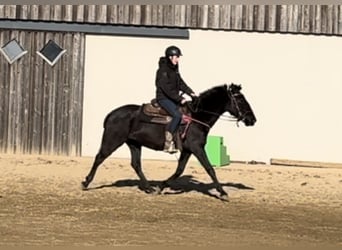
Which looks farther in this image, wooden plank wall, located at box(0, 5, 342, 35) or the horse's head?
wooden plank wall, located at box(0, 5, 342, 35)

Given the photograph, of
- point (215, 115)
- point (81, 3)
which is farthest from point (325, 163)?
point (81, 3)

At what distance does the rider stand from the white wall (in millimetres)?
6010

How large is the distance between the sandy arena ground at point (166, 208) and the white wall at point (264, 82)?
1301 millimetres

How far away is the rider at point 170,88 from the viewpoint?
10.9 meters

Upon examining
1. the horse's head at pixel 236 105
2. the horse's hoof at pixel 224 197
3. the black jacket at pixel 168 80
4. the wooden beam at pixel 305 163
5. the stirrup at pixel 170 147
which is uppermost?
the black jacket at pixel 168 80

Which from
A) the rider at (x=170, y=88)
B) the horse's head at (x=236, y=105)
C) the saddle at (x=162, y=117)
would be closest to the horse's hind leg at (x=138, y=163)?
the saddle at (x=162, y=117)

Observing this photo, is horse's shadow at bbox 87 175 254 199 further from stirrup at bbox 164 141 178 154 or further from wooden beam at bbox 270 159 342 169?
wooden beam at bbox 270 159 342 169

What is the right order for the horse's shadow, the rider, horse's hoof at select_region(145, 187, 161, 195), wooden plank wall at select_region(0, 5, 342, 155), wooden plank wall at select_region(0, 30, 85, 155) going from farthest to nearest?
wooden plank wall at select_region(0, 30, 85, 155), wooden plank wall at select_region(0, 5, 342, 155), the horse's shadow, horse's hoof at select_region(145, 187, 161, 195), the rider

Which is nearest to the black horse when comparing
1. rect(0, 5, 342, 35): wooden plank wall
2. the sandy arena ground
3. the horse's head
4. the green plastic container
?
the horse's head

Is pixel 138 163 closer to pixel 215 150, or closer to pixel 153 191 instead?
pixel 153 191

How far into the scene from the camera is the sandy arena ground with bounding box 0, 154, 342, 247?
793 centimetres

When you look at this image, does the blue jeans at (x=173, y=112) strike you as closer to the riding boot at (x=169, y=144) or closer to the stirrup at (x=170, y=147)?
the riding boot at (x=169, y=144)

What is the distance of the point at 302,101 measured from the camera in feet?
55.9

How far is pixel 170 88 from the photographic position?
1093 cm
